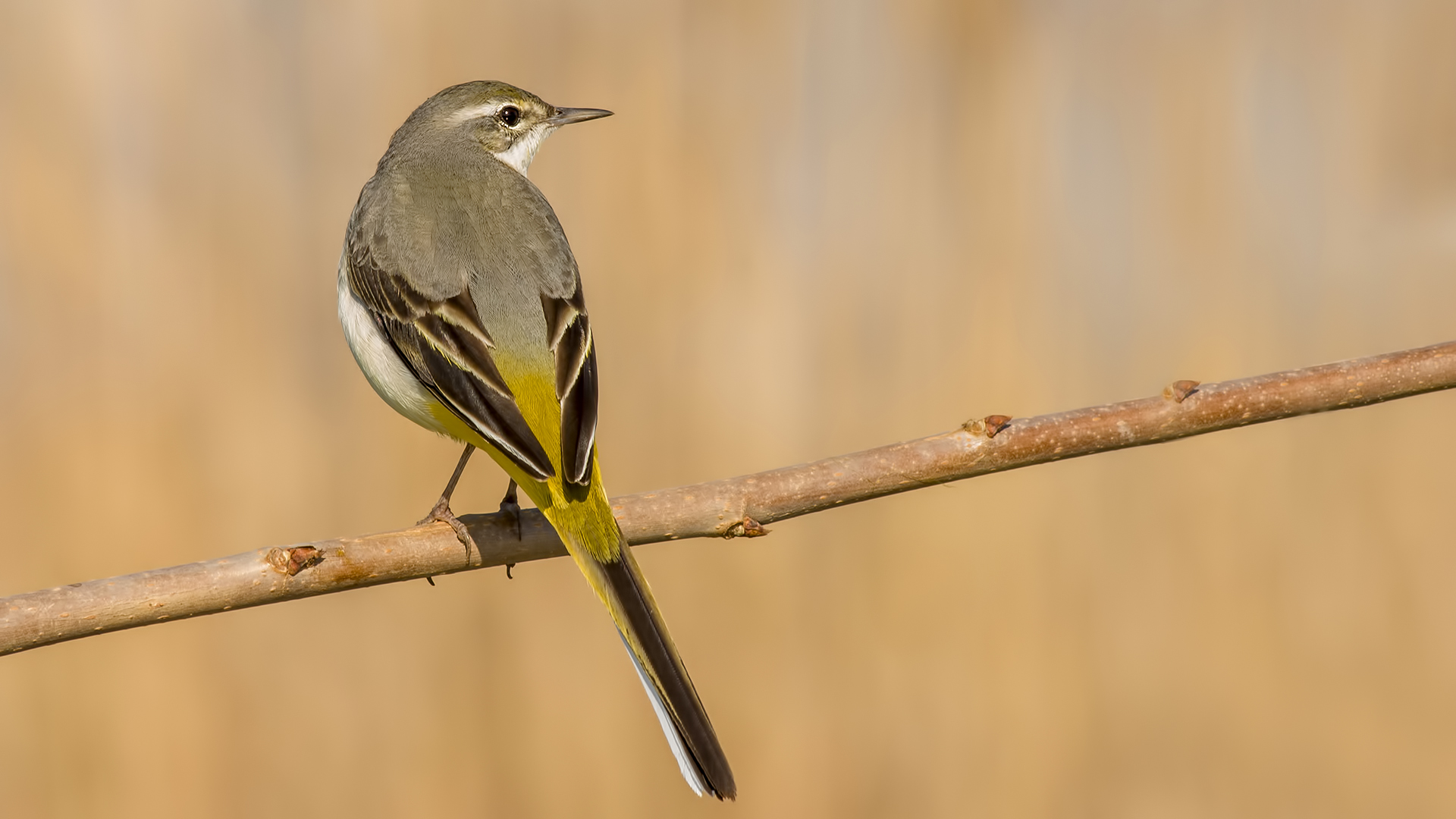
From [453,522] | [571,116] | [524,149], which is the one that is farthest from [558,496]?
[571,116]

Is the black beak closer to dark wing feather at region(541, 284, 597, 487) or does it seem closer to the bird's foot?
dark wing feather at region(541, 284, 597, 487)

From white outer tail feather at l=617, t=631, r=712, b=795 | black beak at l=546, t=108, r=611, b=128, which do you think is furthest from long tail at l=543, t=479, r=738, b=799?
black beak at l=546, t=108, r=611, b=128

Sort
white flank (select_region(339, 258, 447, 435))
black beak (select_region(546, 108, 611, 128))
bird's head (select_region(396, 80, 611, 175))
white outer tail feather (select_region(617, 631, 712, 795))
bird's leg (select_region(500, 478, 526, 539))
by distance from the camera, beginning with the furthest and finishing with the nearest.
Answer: black beak (select_region(546, 108, 611, 128)) → bird's head (select_region(396, 80, 611, 175)) → white flank (select_region(339, 258, 447, 435)) → bird's leg (select_region(500, 478, 526, 539)) → white outer tail feather (select_region(617, 631, 712, 795))

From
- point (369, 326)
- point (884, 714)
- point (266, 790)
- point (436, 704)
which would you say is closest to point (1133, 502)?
point (884, 714)

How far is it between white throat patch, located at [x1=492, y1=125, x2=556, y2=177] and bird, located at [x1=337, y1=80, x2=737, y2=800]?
0.05 m

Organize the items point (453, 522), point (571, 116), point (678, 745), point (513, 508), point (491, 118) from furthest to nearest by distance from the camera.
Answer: point (571, 116) < point (491, 118) < point (513, 508) < point (453, 522) < point (678, 745)

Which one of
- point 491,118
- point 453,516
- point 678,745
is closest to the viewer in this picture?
point 678,745

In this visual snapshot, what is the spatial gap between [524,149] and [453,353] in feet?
5.29

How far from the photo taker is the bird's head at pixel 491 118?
14.8ft

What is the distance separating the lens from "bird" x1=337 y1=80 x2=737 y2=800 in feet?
9.21

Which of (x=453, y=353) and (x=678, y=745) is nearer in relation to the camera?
(x=678, y=745)

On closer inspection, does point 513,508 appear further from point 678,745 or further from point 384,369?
point 678,745

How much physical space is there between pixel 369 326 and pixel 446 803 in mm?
2294

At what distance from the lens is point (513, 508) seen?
10.8 ft
